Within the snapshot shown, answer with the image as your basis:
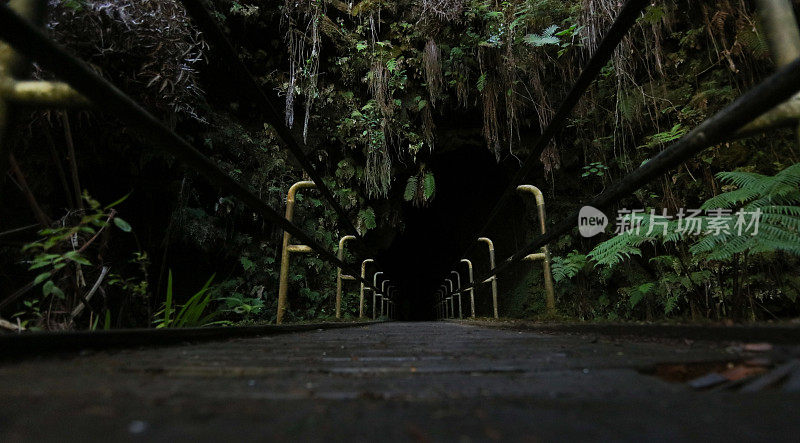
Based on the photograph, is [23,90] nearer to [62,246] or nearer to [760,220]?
[62,246]

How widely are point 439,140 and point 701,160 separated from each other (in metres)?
4.43

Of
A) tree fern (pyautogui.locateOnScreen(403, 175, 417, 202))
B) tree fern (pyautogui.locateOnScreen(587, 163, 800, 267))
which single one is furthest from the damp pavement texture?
tree fern (pyautogui.locateOnScreen(403, 175, 417, 202))

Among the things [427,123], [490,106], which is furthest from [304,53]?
[490,106]

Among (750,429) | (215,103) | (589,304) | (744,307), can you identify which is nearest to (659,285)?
(744,307)

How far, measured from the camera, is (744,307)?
10.7 feet

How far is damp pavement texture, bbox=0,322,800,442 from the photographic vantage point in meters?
0.35

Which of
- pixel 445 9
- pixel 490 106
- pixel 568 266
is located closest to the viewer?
pixel 568 266

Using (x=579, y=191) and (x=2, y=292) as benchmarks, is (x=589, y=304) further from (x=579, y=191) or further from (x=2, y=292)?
(x=2, y=292)

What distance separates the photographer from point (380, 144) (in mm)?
6277

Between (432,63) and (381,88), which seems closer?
(432,63)

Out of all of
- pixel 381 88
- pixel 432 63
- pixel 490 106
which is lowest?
pixel 490 106

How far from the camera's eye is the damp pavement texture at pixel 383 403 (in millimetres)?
347

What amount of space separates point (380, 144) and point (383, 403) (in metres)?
6.04

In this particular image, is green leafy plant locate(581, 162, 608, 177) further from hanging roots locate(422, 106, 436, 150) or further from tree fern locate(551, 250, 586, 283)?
hanging roots locate(422, 106, 436, 150)
